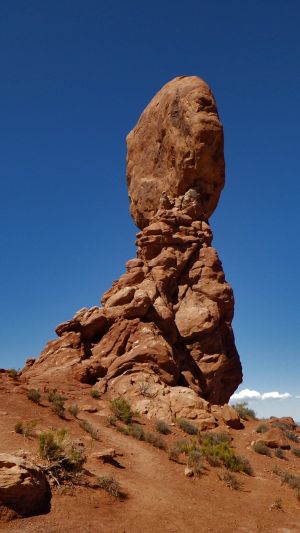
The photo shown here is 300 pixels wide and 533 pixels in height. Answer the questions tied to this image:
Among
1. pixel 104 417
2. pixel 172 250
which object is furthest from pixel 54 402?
pixel 172 250

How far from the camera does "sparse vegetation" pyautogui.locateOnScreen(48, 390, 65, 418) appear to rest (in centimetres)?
1669

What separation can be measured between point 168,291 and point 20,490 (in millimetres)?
23276

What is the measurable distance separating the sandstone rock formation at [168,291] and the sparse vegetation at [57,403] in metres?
4.46

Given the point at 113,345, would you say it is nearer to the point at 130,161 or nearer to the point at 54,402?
the point at 54,402

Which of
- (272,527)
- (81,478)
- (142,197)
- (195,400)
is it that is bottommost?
(272,527)

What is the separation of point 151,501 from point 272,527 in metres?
3.35

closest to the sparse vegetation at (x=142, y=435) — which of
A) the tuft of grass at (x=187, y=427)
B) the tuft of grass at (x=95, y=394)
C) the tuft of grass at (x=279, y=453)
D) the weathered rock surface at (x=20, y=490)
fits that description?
the tuft of grass at (x=187, y=427)

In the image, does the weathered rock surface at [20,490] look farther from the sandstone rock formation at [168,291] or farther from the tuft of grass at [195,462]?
the sandstone rock formation at [168,291]

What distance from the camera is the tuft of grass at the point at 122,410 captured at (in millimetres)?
18500

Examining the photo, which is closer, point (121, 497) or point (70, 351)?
point (121, 497)

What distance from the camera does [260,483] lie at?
1461 cm

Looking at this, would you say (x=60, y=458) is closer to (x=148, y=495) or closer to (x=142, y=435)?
(x=148, y=495)

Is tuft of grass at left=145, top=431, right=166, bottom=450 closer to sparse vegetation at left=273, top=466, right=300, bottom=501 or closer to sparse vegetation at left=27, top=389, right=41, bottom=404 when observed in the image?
sparse vegetation at left=273, top=466, right=300, bottom=501

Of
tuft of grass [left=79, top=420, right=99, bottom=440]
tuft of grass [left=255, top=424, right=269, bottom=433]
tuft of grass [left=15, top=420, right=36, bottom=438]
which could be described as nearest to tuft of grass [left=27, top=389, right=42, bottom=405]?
tuft of grass [left=79, top=420, right=99, bottom=440]
